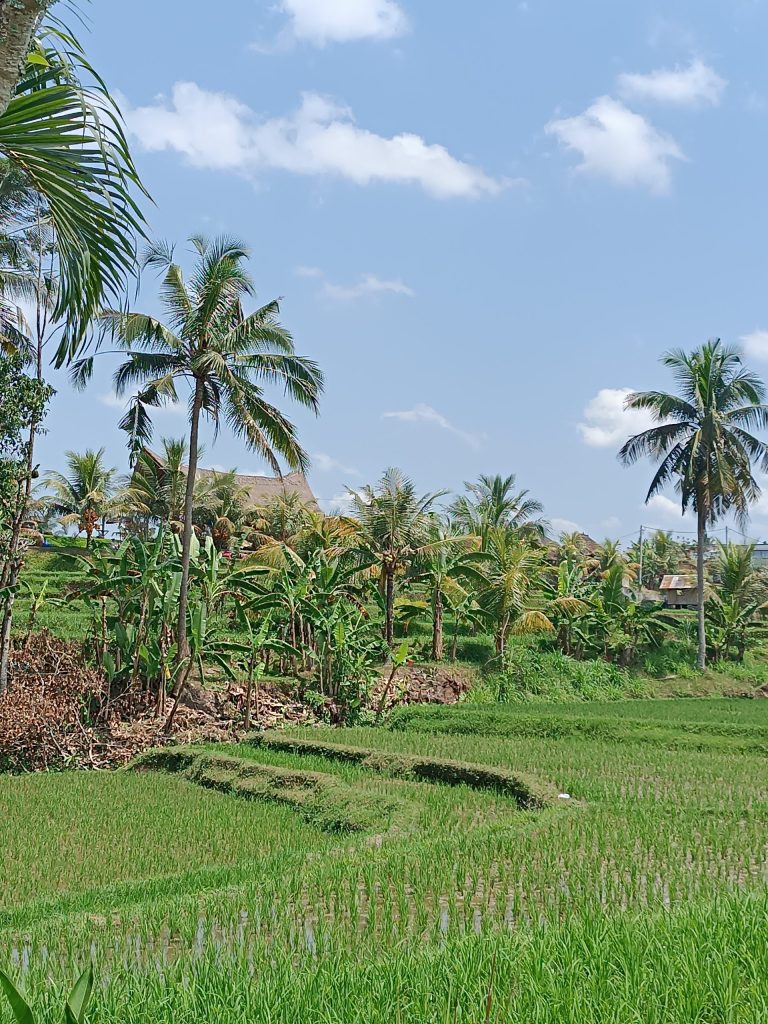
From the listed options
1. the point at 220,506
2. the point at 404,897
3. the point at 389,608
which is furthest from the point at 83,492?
the point at 404,897

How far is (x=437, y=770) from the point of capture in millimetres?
9227

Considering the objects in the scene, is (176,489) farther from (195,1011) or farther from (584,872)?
(195,1011)

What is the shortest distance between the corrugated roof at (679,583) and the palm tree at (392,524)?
56.0 feet

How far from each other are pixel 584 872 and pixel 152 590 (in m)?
9.23

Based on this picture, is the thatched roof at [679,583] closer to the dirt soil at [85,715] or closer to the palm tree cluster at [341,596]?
the palm tree cluster at [341,596]

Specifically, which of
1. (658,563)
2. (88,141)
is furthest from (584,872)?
(658,563)

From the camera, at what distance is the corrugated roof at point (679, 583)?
32.0m

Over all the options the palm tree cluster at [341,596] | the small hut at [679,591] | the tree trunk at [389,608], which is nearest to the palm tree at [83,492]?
the palm tree cluster at [341,596]

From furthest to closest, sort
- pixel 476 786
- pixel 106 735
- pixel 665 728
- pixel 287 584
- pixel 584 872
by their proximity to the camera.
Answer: pixel 287 584, pixel 665 728, pixel 106 735, pixel 476 786, pixel 584 872

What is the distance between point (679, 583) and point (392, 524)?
19.3 meters

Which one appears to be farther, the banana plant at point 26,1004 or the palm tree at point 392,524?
the palm tree at point 392,524

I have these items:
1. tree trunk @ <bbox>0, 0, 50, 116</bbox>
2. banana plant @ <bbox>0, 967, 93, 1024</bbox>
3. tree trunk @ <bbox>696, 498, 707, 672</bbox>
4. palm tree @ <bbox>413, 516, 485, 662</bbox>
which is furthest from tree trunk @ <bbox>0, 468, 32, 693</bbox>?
tree trunk @ <bbox>696, 498, 707, 672</bbox>

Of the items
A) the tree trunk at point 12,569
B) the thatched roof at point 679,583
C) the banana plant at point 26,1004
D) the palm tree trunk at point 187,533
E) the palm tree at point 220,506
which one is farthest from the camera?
the thatched roof at point 679,583

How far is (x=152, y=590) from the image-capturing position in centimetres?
1324
